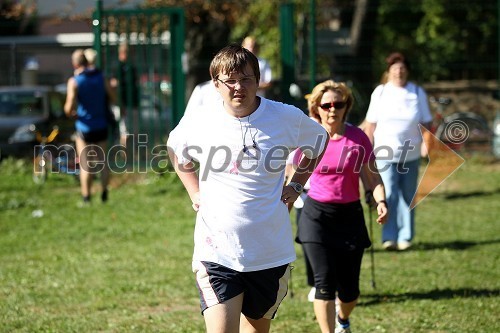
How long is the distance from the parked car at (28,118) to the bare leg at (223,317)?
12142 mm

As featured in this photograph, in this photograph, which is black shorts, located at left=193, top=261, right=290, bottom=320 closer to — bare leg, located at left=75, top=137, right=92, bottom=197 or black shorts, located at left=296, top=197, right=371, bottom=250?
black shorts, located at left=296, top=197, right=371, bottom=250

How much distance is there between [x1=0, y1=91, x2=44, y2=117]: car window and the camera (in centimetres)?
1778

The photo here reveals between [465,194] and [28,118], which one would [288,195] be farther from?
[28,118]

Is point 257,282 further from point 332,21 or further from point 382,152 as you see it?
point 332,21

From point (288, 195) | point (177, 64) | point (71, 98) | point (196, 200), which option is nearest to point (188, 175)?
point (196, 200)

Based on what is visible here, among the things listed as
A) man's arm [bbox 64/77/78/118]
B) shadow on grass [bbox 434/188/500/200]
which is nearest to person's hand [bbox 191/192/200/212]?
man's arm [bbox 64/77/78/118]

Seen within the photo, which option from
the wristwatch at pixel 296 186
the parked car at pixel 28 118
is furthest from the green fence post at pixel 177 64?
the wristwatch at pixel 296 186

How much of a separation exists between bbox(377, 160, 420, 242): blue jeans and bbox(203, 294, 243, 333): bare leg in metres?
5.45

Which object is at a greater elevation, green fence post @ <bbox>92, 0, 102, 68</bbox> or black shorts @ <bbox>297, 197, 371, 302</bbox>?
green fence post @ <bbox>92, 0, 102, 68</bbox>

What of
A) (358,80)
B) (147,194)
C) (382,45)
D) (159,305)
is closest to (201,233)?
(159,305)

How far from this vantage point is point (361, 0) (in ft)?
67.8

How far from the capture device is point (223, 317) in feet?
15.4

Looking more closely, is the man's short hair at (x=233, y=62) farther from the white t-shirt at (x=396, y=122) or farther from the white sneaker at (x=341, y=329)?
the white t-shirt at (x=396, y=122)

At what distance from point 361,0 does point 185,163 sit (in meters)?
16.4
